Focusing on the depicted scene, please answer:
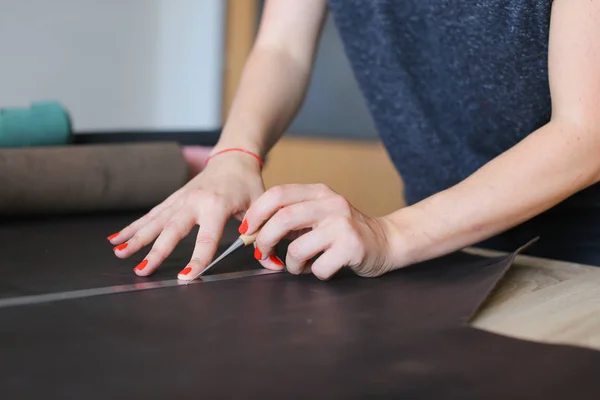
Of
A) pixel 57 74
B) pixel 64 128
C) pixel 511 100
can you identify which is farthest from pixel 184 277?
pixel 57 74

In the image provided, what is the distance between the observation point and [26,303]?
0.71 metres

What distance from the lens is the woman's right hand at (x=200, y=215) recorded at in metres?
0.88

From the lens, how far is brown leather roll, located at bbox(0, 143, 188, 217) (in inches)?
46.2

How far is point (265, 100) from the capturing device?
1.19m

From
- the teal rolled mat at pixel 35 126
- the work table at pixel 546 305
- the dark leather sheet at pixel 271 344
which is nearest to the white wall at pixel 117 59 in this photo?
the teal rolled mat at pixel 35 126

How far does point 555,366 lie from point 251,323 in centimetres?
24

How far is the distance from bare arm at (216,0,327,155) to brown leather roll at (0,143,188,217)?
0.20 meters

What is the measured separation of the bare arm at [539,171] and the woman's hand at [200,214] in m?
0.20

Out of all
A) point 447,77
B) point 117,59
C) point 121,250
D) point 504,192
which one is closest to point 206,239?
point 121,250

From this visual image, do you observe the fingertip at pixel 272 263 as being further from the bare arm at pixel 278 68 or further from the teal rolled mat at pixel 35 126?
the teal rolled mat at pixel 35 126

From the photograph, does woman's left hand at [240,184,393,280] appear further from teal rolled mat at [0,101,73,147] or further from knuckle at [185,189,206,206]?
teal rolled mat at [0,101,73,147]

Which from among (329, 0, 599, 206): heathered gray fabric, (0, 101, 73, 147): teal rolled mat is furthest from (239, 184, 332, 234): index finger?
(0, 101, 73, 147): teal rolled mat

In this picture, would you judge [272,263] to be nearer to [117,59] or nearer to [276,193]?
[276,193]

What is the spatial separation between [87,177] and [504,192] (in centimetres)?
66
